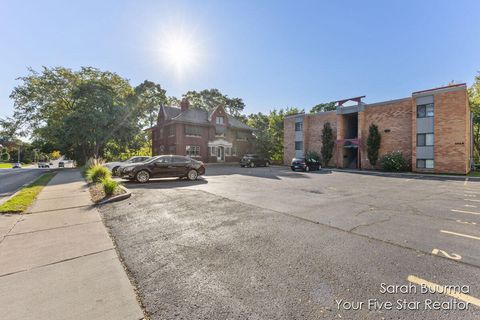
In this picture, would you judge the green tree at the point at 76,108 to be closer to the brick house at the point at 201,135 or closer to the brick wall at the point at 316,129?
the brick house at the point at 201,135

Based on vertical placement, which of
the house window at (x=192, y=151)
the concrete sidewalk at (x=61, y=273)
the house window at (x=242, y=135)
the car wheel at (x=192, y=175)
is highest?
the house window at (x=242, y=135)

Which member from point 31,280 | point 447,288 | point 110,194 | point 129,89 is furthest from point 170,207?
point 129,89

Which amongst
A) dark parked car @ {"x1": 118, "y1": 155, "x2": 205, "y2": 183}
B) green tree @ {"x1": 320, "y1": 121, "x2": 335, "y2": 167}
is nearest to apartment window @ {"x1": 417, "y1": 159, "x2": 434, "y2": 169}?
green tree @ {"x1": 320, "y1": 121, "x2": 335, "y2": 167}

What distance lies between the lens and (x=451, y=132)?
19.8m

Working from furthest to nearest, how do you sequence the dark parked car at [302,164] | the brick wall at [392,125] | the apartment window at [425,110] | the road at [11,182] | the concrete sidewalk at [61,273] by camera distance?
the dark parked car at [302,164]
the brick wall at [392,125]
the apartment window at [425,110]
the road at [11,182]
the concrete sidewalk at [61,273]

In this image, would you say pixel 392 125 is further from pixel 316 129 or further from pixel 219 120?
pixel 219 120

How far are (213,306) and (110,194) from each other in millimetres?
7616

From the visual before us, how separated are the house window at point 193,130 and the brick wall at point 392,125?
21.9 meters

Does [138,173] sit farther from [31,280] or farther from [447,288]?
[447,288]

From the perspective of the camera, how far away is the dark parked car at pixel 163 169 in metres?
12.3

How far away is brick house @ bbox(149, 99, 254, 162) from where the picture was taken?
1229 inches

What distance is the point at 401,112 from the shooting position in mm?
23328

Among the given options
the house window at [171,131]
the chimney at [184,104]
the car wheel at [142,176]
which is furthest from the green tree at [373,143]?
the chimney at [184,104]

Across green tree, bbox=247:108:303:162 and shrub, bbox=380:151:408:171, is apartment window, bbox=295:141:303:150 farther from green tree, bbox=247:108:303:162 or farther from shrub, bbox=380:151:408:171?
shrub, bbox=380:151:408:171
